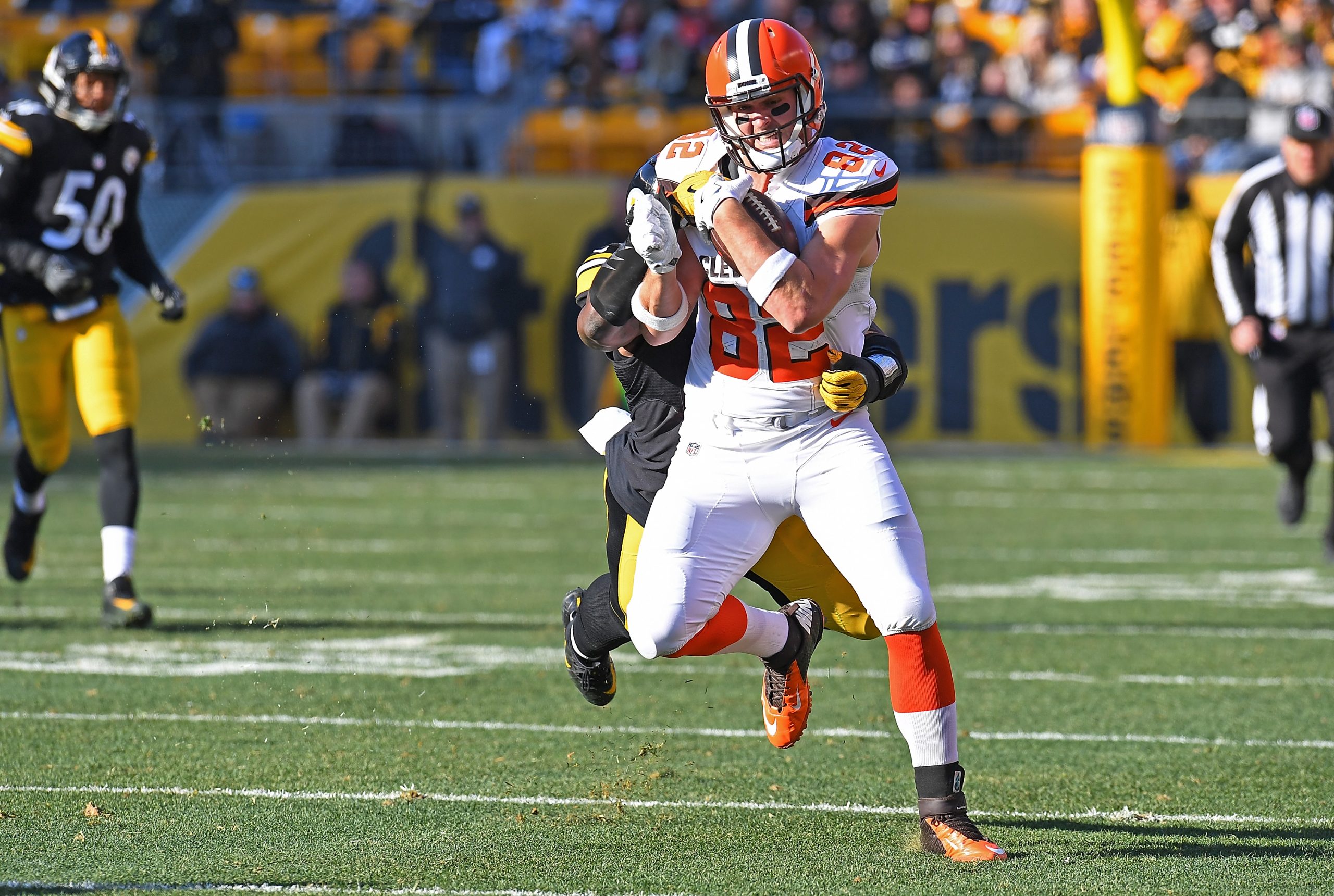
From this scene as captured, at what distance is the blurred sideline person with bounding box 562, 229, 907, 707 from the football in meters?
0.25

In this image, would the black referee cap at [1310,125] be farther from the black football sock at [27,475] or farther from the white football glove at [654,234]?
the black football sock at [27,475]

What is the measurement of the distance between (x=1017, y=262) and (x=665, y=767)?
9717 mm

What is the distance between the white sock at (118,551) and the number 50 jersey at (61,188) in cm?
86

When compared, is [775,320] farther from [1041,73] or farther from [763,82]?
[1041,73]

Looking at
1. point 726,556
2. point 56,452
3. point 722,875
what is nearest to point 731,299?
point 726,556

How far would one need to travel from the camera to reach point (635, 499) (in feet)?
13.8

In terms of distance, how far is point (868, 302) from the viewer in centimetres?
394

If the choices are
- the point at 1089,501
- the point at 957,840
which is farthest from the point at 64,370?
the point at 1089,501

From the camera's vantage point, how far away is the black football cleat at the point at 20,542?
6.85 meters

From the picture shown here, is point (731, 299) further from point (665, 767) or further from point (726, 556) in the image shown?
point (665, 767)

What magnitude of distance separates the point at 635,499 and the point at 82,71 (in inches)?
131

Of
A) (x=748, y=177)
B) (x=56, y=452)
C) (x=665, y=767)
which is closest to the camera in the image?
(x=748, y=177)

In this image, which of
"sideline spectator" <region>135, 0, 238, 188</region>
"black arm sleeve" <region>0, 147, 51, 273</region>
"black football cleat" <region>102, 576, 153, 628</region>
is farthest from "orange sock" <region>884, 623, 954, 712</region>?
"sideline spectator" <region>135, 0, 238, 188</region>

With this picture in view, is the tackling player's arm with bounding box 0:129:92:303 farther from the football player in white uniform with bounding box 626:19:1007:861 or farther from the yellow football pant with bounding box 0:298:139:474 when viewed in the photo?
the football player in white uniform with bounding box 626:19:1007:861
